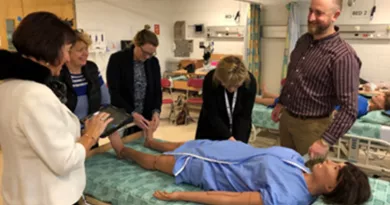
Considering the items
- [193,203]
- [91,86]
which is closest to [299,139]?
[193,203]

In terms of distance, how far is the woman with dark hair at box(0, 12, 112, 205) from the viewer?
1068 mm

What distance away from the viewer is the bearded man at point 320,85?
1.73 m

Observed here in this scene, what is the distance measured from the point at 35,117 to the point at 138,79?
138cm

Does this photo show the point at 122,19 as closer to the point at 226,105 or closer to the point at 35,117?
the point at 226,105

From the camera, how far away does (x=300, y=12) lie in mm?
5492

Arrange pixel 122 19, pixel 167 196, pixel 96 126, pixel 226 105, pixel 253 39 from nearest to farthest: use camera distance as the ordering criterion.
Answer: pixel 96 126, pixel 167 196, pixel 226 105, pixel 253 39, pixel 122 19

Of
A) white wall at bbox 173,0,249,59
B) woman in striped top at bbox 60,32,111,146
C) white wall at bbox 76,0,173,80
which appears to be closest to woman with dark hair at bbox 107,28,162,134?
woman in striped top at bbox 60,32,111,146

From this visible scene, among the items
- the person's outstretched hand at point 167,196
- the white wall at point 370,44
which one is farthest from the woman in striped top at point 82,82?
the white wall at point 370,44

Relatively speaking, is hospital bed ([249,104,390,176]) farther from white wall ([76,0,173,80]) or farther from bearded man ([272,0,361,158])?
white wall ([76,0,173,80])

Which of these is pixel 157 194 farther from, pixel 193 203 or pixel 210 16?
pixel 210 16

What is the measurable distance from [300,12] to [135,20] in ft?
Answer: 11.2

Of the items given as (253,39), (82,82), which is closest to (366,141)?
(82,82)

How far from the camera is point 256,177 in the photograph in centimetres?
169

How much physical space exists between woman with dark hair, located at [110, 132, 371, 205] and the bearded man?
19 centimetres
